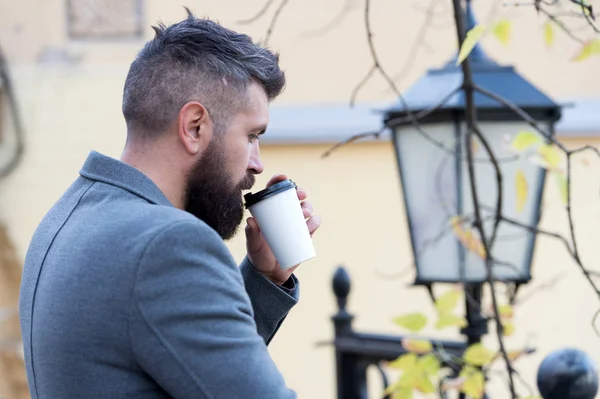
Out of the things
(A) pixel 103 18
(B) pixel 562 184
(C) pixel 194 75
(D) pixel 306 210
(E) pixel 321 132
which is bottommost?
(E) pixel 321 132

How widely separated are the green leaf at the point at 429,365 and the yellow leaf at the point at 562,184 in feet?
2.05

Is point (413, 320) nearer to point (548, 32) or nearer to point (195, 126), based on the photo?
point (548, 32)

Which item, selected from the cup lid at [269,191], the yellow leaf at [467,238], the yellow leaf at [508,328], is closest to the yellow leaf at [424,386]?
the yellow leaf at [508,328]

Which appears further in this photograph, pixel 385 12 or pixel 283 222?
pixel 385 12

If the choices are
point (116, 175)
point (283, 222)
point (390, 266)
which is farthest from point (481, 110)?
point (390, 266)

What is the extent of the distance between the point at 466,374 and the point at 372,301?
2439 millimetres

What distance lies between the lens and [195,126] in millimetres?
1450

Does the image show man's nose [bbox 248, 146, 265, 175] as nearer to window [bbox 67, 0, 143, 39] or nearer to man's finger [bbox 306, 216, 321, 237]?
man's finger [bbox 306, 216, 321, 237]

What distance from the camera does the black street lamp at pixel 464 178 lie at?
2.87 meters

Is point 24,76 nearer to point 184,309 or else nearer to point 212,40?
point 212,40

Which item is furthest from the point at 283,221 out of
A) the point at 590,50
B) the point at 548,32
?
the point at 548,32

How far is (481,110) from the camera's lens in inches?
114

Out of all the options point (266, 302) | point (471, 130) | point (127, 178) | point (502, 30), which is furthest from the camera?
point (471, 130)

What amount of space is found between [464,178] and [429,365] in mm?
567
